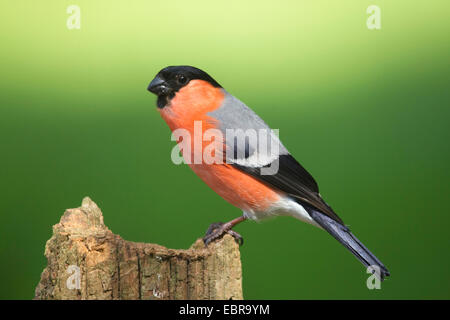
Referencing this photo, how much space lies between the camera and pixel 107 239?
1356 millimetres

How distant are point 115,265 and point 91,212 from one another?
263 mm

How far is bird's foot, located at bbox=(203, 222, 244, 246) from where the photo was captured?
1.85 meters

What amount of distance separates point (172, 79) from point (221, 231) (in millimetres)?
620

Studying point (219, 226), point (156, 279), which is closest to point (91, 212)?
point (156, 279)

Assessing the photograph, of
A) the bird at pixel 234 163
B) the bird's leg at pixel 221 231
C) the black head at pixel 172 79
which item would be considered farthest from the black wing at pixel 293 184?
the black head at pixel 172 79

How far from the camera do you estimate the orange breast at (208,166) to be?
1836 millimetres

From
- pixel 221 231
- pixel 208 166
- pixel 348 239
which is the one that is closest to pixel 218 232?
pixel 221 231

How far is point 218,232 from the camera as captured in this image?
6.16ft

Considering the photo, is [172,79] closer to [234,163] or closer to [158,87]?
[158,87]

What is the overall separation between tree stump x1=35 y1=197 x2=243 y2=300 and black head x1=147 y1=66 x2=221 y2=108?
2.01 feet

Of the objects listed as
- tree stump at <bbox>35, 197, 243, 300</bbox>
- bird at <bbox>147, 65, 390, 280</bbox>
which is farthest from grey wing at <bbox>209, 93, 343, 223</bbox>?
tree stump at <bbox>35, 197, 243, 300</bbox>

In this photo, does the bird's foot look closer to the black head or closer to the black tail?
the black tail

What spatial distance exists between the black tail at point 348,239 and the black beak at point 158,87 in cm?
72

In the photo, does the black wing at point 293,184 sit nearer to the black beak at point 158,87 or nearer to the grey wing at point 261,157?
the grey wing at point 261,157
